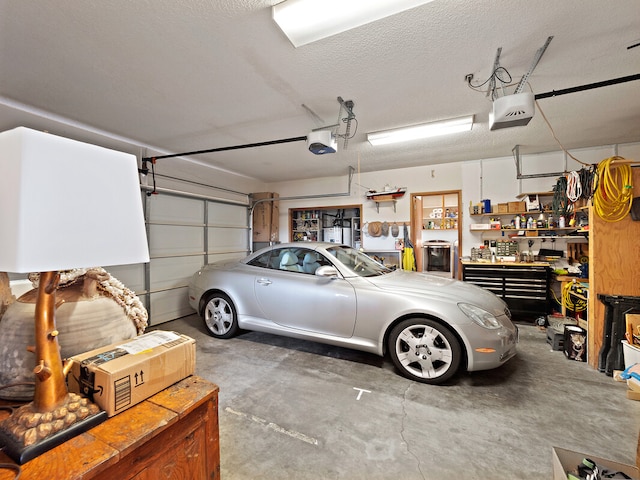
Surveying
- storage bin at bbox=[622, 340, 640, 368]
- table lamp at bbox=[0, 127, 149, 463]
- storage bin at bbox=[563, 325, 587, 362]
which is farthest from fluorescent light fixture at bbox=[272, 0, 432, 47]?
storage bin at bbox=[563, 325, 587, 362]

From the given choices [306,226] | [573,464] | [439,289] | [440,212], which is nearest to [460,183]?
[440,212]

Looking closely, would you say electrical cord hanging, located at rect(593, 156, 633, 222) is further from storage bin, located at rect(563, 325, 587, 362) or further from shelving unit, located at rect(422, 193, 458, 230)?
shelving unit, located at rect(422, 193, 458, 230)

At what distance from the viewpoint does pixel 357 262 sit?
3148 millimetres

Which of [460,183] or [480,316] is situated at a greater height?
[460,183]

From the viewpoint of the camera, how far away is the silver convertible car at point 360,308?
7.52 ft

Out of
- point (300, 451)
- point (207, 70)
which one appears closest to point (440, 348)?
point (300, 451)

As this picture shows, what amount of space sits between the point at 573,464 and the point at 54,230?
2289 millimetres

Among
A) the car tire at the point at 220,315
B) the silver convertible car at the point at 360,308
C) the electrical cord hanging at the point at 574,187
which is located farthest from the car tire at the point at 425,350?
the electrical cord hanging at the point at 574,187

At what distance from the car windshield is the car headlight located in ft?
3.09

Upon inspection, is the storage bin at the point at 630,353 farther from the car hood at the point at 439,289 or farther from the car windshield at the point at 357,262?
the car windshield at the point at 357,262

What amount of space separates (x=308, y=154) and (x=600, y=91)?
346 cm

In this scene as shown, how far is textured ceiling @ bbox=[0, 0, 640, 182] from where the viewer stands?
1.67 meters

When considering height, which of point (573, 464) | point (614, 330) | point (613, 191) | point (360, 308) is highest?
point (613, 191)

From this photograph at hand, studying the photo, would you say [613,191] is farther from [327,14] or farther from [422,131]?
[327,14]
